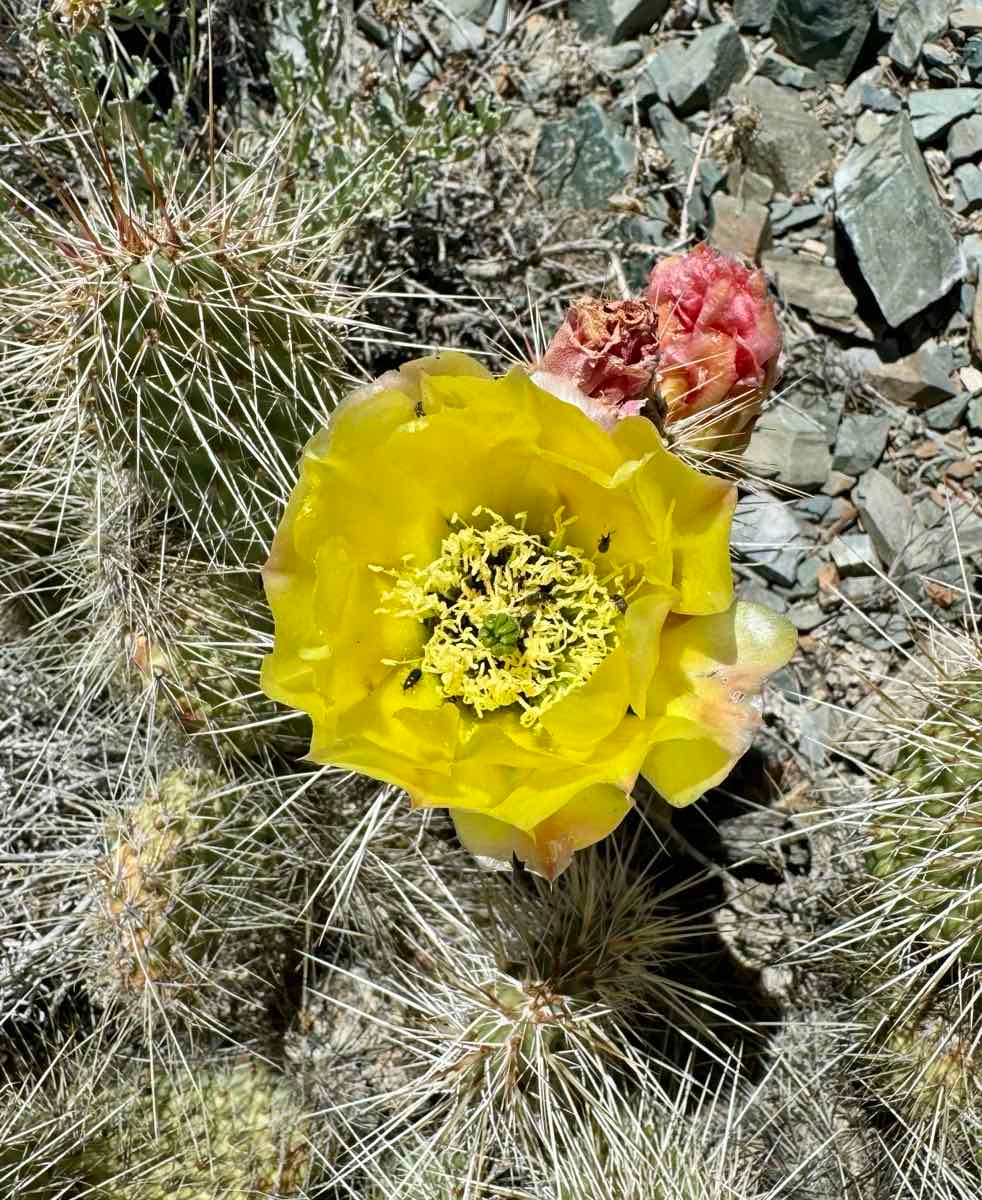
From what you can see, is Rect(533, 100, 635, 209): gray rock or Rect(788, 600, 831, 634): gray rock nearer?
Rect(788, 600, 831, 634): gray rock

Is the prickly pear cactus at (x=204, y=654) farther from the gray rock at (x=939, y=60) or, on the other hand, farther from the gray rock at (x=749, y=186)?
the gray rock at (x=939, y=60)

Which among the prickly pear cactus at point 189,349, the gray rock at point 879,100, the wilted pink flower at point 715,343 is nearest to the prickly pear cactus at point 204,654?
the prickly pear cactus at point 189,349

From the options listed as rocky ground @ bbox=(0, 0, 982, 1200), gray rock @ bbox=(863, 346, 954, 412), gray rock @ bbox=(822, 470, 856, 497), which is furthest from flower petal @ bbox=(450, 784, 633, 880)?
gray rock @ bbox=(863, 346, 954, 412)

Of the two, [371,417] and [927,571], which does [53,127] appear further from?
[927,571]

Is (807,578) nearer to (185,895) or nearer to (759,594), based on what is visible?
(759,594)

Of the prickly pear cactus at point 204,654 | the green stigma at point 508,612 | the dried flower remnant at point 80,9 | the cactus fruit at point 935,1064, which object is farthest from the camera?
the dried flower remnant at point 80,9

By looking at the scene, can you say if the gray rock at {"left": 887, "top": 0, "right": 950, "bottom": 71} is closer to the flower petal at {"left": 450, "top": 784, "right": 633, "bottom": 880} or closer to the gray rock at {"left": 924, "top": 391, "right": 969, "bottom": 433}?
the gray rock at {"left": 924, "top": 391, "right": 969, "bottom": 433}
